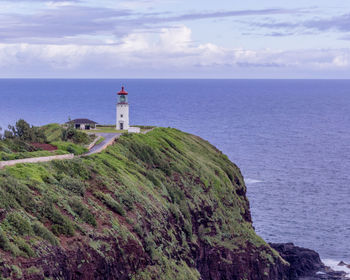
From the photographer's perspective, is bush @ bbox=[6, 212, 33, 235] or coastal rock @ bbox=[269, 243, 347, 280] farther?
coastal rock @ bbox=[269, 243, 347, 280]

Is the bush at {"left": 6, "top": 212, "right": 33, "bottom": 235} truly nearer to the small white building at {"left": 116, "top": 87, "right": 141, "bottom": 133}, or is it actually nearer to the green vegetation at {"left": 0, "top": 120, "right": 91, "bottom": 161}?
the green vegetation at {"left": 0, "top": 120, "right": 91, "bottom": 161}

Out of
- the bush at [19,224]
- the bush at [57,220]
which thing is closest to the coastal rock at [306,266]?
the bush at [57,220]

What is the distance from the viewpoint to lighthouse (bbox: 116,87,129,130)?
71.3 metres

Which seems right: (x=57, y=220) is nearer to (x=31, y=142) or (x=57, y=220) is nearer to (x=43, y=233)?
(x=43, y=233)

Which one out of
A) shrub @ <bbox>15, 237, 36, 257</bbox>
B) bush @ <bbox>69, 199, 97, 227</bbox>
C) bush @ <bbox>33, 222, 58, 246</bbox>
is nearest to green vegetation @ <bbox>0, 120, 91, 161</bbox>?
bush @ <bbox>69, 199, 97, 227</bbox>

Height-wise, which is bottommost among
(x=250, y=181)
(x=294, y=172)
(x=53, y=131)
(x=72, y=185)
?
(x=250, y=181)

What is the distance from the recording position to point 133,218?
3734 cm

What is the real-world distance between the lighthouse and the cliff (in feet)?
21.9

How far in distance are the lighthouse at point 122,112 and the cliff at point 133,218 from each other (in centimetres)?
669

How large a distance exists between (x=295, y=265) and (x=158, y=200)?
1892 centimetres

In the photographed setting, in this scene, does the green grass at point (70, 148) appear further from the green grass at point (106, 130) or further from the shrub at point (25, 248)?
the shrub at point (25, 248)

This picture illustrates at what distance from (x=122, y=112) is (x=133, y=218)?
116 feet

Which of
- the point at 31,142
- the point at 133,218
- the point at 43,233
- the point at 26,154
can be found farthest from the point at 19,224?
the point at 31,142

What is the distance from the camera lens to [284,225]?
67250 mm
